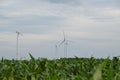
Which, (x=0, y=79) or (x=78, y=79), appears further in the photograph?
(x=0, y=79)

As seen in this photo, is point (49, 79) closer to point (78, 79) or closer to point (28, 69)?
point (78, 79)

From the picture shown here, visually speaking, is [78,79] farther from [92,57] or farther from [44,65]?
[92,57]

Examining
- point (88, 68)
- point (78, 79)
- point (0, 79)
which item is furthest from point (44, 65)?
point (78, 79)

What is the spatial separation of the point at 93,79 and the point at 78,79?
793 millimetres

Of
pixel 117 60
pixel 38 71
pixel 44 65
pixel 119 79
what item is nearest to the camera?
pixel 119 79

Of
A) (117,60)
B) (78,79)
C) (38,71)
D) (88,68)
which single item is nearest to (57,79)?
(78,79)

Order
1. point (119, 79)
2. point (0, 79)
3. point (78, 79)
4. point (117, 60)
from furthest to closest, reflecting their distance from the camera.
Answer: point (117, 60) < point (0, 79) < point (78, 79) < point (119, 79)

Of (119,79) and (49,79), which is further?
(49,79)

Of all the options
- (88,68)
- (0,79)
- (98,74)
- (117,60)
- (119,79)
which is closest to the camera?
(98,74)

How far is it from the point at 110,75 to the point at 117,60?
6.85 m

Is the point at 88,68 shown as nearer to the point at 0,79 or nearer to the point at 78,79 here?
the point at 0,79

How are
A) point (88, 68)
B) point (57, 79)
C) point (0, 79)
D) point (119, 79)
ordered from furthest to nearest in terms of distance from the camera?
point (88, 68)
point (0, 79)
point (57, 79)
point (119, 79)

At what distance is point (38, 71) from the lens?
548 cm

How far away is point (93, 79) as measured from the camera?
6.48ft
